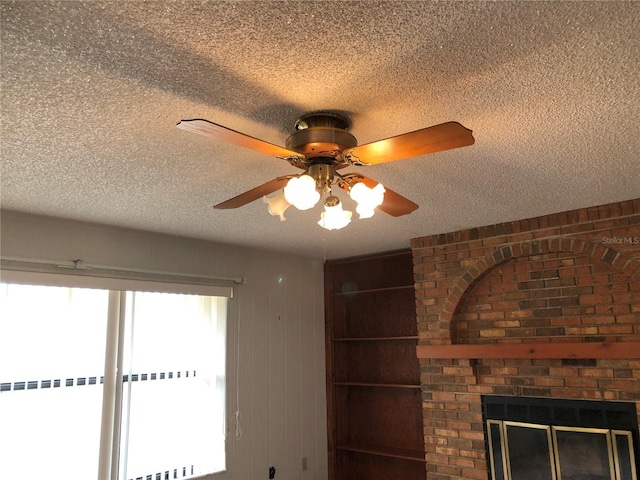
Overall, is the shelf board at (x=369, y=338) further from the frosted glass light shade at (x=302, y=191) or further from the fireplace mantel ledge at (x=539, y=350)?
the frosted glass light shade at (x=302, y=191)

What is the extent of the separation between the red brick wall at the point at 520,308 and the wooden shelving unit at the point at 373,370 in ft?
2.10

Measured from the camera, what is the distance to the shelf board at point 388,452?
448 cm

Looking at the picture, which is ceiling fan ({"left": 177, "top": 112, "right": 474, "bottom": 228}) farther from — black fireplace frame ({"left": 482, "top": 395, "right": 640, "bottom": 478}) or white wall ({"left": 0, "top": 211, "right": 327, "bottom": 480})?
black fireplace frame ({"left": 482, "top": 395, "right": 640, "bottom": 478})

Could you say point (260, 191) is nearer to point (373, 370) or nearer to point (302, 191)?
point (302, 191)

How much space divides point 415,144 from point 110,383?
9.68 ft

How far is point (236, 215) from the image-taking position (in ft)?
11.0

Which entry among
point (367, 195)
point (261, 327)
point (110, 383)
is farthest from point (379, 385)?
point (367, 195)

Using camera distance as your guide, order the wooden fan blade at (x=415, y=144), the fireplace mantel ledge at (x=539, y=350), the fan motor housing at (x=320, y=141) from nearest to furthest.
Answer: the wooden fan blade at (x=415, y=144), the fan motor housing at (x=320, y=141), the fireplace mantel ledge at (x=539, y=350)

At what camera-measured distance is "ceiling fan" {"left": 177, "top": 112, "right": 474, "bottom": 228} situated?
1.51 metres

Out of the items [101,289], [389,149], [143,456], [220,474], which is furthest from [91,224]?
[389,149]

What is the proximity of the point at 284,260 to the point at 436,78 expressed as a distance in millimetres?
3504

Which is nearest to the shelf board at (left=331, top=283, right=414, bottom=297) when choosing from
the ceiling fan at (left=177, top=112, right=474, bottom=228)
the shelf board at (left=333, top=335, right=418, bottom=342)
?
the shelf board at (left=333, top=335, right=418, bottom=342)

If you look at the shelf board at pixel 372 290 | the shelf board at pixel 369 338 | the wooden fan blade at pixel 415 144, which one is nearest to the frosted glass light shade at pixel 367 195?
the wooden fan blade at pixel 415 144

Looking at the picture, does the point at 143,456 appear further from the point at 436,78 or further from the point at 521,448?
the point at 436,78
